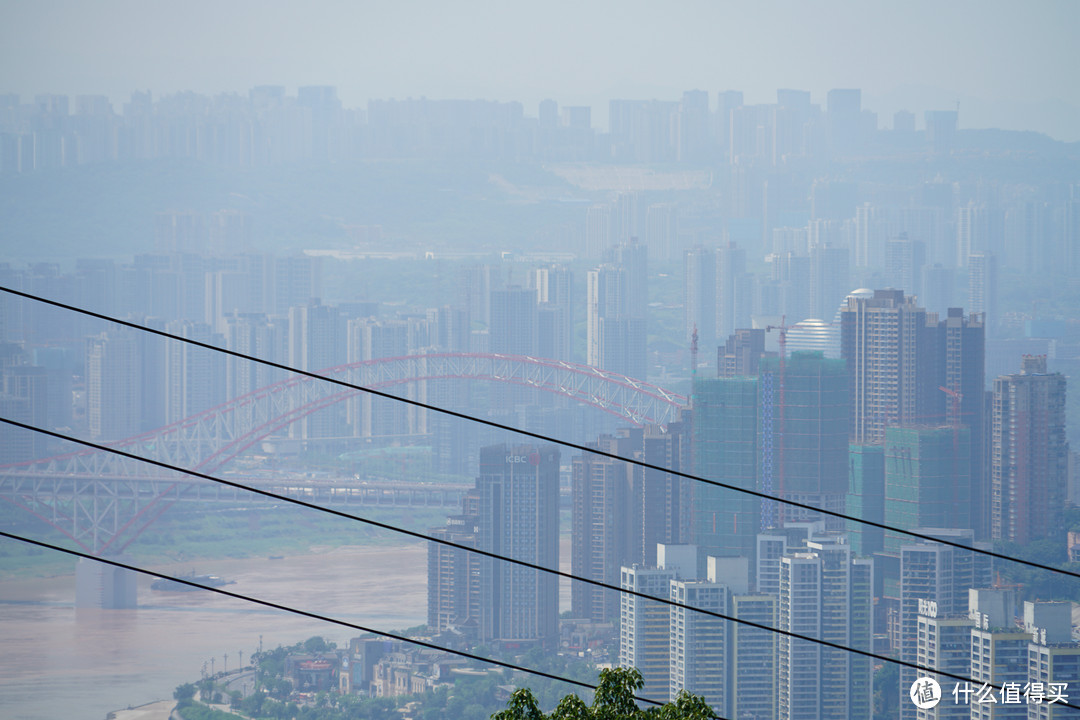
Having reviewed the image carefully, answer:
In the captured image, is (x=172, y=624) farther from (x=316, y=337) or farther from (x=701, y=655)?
(x=316, y=337)

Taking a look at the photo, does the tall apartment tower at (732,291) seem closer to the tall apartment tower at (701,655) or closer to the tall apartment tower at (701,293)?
the tall apartment tower at (701,293)

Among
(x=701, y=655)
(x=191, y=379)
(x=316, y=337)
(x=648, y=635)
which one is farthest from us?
(x=316, y=337)

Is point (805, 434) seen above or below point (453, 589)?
above

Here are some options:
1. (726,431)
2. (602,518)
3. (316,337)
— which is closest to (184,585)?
(602,518)

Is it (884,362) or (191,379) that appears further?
(191,379)

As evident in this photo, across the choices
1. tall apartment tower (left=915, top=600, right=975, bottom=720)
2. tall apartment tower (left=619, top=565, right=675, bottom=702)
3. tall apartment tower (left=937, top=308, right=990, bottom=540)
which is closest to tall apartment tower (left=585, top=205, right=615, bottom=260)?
tall apartment tower (left=937, top=308, right=990, bottom=540)

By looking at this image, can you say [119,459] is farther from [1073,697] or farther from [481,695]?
[1073,697]

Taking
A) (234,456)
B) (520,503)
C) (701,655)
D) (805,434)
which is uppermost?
(805,434)

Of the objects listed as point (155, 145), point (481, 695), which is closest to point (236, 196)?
point (155, 145)
